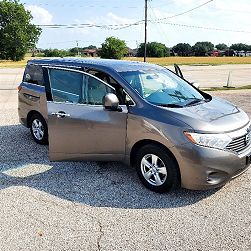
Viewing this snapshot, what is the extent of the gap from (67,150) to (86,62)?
137cm

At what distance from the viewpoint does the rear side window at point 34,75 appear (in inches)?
251

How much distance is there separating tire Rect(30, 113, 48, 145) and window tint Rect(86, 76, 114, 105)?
73.0 inches

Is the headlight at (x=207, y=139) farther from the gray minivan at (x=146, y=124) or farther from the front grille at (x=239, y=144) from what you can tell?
the front grille at (x=239, y=144)

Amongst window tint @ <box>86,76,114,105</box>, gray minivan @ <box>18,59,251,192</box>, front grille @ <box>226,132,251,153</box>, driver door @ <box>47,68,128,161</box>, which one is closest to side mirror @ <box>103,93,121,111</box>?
gray minivan @ <box>18,59,251,192</box>

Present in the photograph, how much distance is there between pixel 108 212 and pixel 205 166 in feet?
4.08

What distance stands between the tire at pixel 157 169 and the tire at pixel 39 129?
2531 millimetres

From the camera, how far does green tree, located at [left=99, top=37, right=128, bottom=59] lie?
216ft

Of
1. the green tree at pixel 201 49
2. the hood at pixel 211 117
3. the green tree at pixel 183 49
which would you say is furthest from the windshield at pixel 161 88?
the green tree at pixel 183 49

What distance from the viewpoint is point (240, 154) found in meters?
4.16

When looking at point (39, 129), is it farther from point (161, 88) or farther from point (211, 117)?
point (211, 117)

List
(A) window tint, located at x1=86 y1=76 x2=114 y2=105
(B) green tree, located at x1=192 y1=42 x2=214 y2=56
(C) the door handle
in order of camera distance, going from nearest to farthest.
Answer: (A) window tint, located at x1=86 y1=76 x2=114 y2=105
(C) the door handle
(B) green tree, located at x1=192 y1=42 x2=214 y2=56

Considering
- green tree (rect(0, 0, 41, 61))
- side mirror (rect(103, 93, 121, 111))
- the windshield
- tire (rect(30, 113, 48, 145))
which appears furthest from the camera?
green tree (rect(0, 0, 41, 61))

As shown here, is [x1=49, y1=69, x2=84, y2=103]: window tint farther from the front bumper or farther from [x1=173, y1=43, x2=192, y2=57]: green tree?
[x1=173, y1=43, x2=192, y2=57]: green tree

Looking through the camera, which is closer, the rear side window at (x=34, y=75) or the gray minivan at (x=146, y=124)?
the gray minivan at (x=146, y=124)
